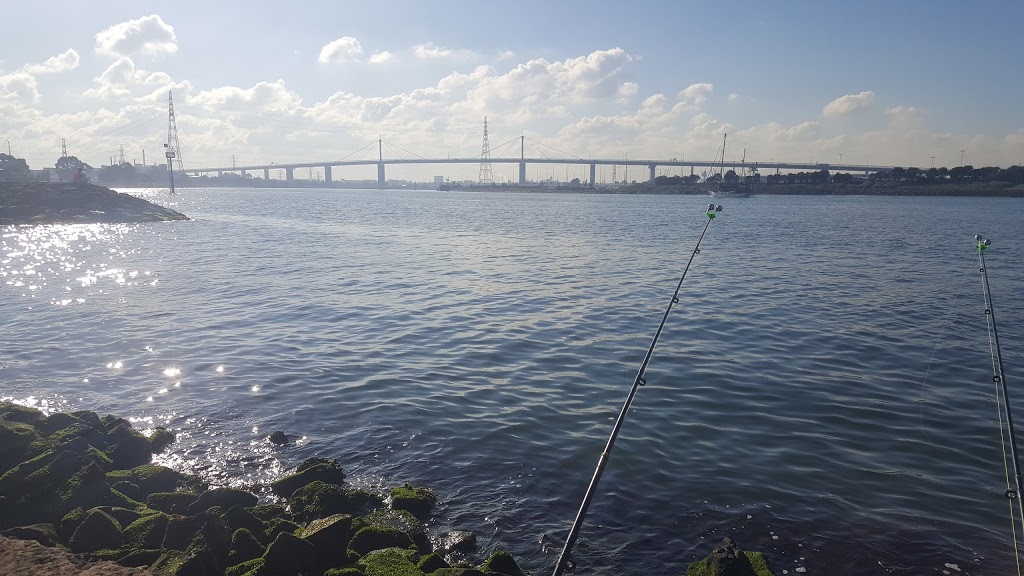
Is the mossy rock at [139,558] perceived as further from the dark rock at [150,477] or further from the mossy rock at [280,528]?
the dark rock at [150,477]

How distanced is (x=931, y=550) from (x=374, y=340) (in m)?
9.90

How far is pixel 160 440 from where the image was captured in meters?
7.81

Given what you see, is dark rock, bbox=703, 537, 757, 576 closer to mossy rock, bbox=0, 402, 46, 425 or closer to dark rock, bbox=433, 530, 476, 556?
dark rock, bbox=433, 530, 476, 556

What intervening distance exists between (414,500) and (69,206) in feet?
179

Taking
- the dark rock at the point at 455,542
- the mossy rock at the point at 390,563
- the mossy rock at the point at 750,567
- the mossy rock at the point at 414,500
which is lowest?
the dark rock at the point at 455,542

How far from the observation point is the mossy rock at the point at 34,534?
210 inches

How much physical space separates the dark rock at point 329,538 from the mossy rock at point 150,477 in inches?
84.5

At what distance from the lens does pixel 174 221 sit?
2010 inches

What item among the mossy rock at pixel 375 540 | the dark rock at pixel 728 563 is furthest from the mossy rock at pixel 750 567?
the mossy rock at pixel 375 540

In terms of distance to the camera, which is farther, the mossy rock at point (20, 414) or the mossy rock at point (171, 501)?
the mossy rock at point (20, 414)

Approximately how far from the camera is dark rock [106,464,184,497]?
6.57m

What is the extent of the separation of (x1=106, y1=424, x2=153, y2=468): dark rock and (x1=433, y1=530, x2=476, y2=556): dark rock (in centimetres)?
391

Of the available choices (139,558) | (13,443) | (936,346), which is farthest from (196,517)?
(936,346)

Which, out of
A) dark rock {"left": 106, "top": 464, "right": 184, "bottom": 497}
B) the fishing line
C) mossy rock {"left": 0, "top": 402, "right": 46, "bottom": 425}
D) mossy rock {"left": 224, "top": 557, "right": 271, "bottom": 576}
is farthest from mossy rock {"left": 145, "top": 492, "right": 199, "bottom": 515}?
the fishing line
